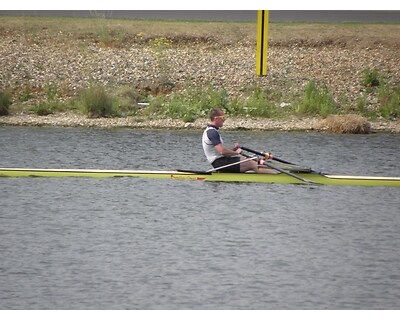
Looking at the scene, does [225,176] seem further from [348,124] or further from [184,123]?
[184,123]

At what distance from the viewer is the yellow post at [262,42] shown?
3036cm

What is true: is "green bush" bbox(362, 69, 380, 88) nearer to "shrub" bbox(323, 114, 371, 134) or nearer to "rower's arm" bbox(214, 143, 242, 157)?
"shrub" bbox(323, 114, 371, 134)

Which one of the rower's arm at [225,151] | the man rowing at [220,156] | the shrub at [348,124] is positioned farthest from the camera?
the shrub at [348,124]

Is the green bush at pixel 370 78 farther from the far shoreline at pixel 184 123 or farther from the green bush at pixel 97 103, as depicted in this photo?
the green bush at pixel 97 103

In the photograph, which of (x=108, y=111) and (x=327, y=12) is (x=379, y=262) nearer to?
(x=108, y=111)

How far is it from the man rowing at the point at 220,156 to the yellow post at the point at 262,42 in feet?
29.0

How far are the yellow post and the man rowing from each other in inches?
348

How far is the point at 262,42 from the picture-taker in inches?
1213

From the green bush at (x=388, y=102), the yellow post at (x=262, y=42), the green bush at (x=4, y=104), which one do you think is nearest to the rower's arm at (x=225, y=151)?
the yellow post at (x=262, y=42)

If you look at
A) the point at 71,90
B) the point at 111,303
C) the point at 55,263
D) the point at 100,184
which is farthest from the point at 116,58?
the point at 111,303

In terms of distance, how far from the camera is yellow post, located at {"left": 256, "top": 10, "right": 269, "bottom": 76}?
30359 mm

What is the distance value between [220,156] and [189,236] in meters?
3.17

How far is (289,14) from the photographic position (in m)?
40.4

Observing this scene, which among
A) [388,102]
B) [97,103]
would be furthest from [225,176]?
[388,102]
